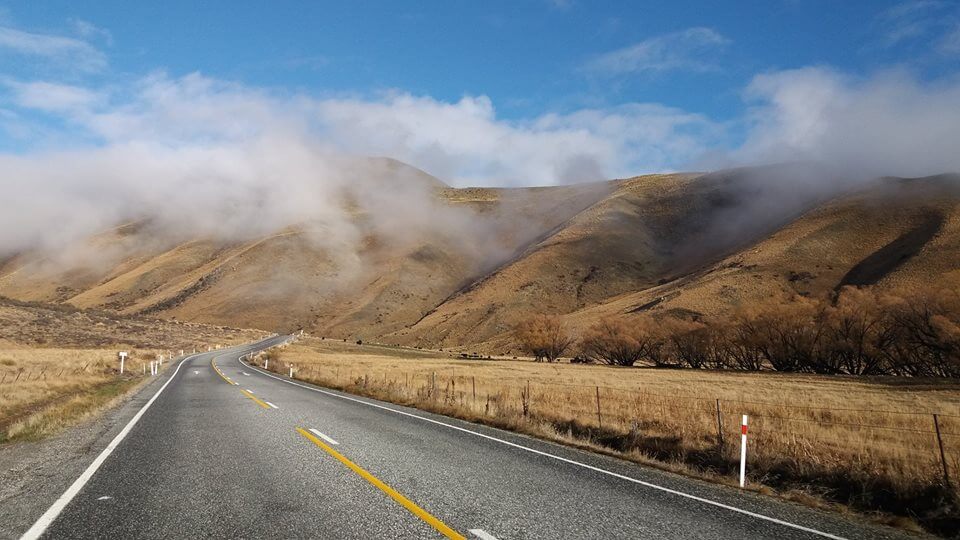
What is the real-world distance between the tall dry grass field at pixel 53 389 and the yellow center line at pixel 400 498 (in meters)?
7.24

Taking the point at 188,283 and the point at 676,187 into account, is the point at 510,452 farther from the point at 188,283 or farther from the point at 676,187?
the point at 676,187

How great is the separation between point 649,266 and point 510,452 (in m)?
141

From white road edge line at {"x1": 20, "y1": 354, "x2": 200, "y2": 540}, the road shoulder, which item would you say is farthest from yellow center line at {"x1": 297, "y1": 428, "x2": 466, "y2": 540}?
the road shoulder

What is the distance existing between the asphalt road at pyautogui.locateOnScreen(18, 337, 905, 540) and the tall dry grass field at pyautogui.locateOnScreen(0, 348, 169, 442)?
3.56 meters

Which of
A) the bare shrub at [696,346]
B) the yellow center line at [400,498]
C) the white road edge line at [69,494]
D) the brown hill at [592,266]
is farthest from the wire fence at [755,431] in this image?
the brown hill at [592,266]

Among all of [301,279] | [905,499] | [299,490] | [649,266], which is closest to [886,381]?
[905,499]

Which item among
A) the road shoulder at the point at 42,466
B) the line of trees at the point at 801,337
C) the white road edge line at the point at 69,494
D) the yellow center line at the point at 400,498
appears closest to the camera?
the white road edge line at the point at 69,494

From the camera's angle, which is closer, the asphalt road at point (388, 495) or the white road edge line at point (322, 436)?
the asphalt road at point (388, 495)

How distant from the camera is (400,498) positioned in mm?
6723

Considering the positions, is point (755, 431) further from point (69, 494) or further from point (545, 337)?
point (545, 337)

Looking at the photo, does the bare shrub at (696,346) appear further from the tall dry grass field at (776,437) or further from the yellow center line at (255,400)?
the yellow center line at (255,400)

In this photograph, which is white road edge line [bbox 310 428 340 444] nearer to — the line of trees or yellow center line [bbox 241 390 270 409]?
yellow center line [bbox 241 390 270 409]

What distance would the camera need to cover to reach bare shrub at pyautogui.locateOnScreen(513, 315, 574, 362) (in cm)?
8188

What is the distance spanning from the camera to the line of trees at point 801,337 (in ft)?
159
